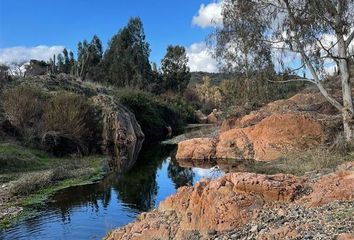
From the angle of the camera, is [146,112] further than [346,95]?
Yes

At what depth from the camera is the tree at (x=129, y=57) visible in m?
73.2

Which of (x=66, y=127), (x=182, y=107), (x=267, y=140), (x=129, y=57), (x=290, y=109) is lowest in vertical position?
(x=267, y=140)

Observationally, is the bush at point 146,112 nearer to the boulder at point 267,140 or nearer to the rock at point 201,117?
the rock at point 201,117

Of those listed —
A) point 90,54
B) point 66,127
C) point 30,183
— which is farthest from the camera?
point 90,54

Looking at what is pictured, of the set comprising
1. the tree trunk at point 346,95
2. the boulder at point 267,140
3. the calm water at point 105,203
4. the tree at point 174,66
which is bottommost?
the calm water at point 105,203

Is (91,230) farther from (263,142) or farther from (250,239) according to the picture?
(263,142)

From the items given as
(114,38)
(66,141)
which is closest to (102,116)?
(66,141)

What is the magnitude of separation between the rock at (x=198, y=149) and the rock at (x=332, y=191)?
19.0 meters

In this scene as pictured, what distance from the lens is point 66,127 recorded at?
29797 millimetres

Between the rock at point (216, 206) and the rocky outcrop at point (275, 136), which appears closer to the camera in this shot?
the rock at point (216, 206)

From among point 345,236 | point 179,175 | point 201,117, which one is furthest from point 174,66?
point 345,236

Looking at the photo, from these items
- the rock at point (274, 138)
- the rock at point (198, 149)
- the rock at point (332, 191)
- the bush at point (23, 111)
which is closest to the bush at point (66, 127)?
the bush at point (23, 111)

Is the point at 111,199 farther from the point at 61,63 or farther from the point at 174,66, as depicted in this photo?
the point at 174,66

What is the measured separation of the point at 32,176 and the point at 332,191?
14.8 m
